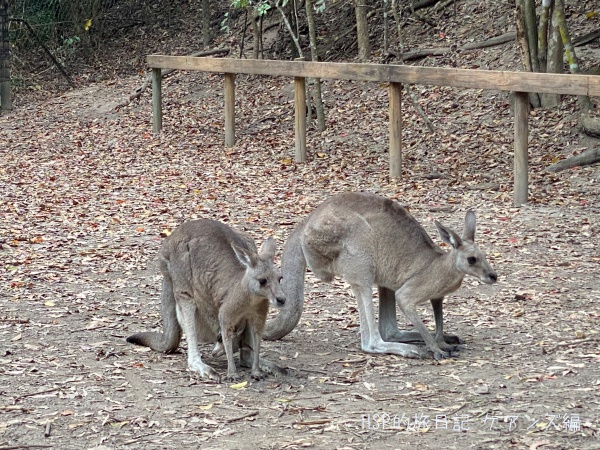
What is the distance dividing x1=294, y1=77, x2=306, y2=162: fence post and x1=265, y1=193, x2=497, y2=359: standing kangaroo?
20.0ft

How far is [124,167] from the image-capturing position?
12.4 metres

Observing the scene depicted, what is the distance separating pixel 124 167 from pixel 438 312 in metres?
7.33

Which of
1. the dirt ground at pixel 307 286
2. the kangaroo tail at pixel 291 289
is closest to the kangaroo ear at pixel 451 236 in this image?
the dirt ground at pixel 307 286

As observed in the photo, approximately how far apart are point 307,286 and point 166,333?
1.95 meters

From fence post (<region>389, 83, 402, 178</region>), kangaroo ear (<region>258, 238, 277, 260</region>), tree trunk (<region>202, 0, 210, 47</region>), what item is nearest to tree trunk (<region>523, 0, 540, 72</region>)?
fence post (<region>389, 83, 402, 178</region>)

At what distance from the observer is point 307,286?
24.3 feet

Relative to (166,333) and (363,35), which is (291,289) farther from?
(363,35)

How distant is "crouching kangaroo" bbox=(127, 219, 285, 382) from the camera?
5.19m

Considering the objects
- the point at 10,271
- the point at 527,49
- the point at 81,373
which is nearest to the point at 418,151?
the point at 527,49

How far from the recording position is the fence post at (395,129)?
425 inches

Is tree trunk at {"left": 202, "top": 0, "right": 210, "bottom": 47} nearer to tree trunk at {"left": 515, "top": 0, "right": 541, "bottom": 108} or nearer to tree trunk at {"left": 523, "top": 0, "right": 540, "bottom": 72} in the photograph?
tree trunk at {"left": 523, "top": 0, "right": 540, "bottom": 72}

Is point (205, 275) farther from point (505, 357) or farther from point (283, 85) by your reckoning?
point (283, 85)

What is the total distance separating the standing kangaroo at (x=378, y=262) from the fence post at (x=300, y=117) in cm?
609

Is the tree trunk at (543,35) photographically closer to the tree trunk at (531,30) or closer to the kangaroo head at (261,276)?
the tree trunk at (531,30)
